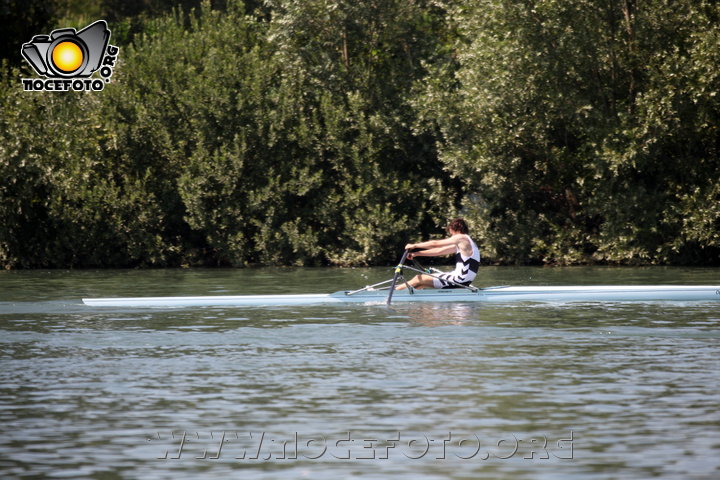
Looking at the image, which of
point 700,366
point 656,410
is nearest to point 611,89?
point 700,366

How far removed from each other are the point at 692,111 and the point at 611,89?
8.43 ft

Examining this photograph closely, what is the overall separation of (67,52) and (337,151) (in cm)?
1089

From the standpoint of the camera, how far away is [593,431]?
10.4 metres

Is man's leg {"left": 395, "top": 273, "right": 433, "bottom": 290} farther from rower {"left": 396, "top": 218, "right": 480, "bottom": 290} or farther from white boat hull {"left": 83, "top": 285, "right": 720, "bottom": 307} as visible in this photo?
white boat hull {"left": 83, "top": 285, "right": 720, "bottom": 307}

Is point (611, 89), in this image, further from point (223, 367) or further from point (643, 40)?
point (223, 367)

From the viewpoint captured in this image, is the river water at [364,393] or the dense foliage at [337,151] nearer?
the river water at [364,393]

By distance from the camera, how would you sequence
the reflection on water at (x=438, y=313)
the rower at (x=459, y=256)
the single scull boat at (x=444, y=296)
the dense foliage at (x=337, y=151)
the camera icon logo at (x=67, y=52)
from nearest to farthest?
the reflection on water at (x=438, y=313) → the single scull boat at (x=444, y=296) → the rower at (x=459, y=256) → the dense foliage at (x=337, y=151) → the camera icon logo at (x=67, y=52)

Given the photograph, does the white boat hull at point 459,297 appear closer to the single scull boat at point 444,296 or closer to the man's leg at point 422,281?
the single scull boat at point 444,296

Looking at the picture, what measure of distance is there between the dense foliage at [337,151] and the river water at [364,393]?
15.5m

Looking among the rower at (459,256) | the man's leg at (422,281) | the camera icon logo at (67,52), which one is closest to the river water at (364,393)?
the rower at (459,256)

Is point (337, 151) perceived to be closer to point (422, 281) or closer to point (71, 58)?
point (71, 58)

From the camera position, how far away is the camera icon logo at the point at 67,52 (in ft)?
141

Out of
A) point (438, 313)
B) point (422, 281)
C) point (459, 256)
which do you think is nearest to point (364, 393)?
point (438, 313)

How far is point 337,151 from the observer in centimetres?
4184
